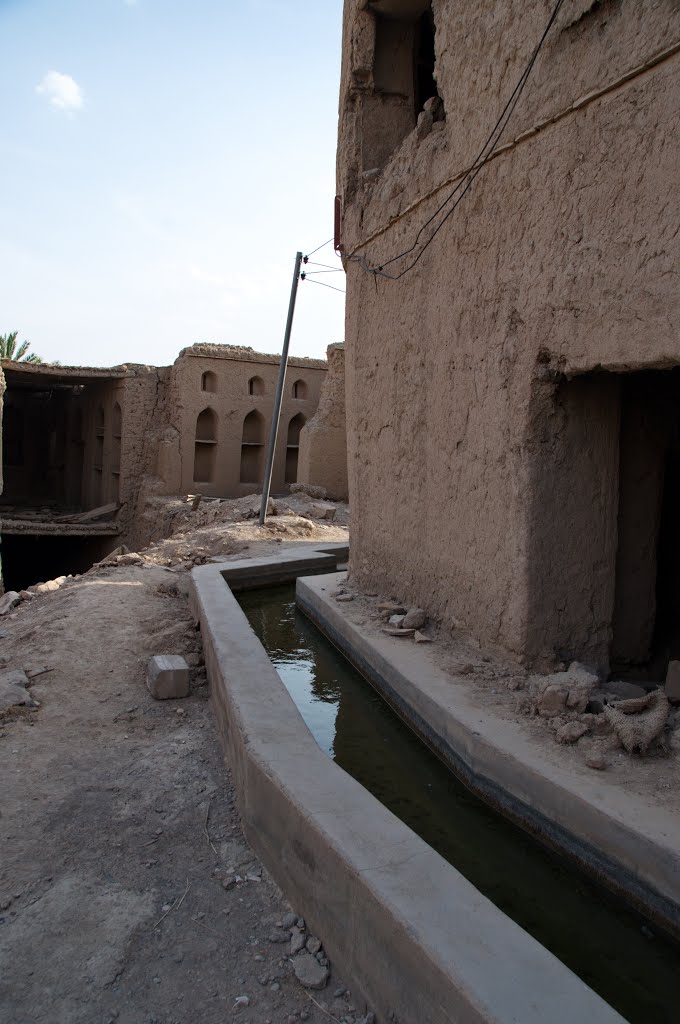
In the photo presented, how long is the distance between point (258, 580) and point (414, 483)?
2972 millimetres

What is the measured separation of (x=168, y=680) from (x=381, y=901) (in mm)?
2808

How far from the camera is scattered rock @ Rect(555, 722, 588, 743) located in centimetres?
352

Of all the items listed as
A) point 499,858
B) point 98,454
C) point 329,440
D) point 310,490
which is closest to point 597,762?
point 499,858

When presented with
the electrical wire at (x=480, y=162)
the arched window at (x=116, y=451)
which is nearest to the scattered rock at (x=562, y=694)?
the electrical wire at (x=480, y=162)

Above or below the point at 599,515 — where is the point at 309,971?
below

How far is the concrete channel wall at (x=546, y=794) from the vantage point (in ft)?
8.87

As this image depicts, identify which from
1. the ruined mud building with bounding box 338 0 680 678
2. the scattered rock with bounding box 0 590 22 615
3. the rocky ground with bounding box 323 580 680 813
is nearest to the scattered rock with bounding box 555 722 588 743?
the rocky ground with bounding box 323 580 680 813

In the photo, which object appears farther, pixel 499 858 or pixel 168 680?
pixel 168 680

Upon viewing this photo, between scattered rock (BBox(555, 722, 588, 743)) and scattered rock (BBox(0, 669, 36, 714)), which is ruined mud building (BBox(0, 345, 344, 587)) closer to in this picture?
scattered rock (BBox(0, 669, 36, 714))

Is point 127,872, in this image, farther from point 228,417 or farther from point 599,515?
point 228,417

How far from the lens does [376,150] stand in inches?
282

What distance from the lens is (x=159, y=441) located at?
1627 cm

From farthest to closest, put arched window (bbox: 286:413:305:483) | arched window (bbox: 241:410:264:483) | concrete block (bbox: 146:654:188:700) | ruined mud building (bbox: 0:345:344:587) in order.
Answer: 1. arched window (bbox: 286:413:305:483)
2. arched window (bbox: 241:410:264:483)
3. ruined mud building (bbox: 0:345:344:587)
4. concrete block (bbox: 146:654:188:700)

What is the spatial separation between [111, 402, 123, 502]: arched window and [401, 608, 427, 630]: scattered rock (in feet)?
40.3
